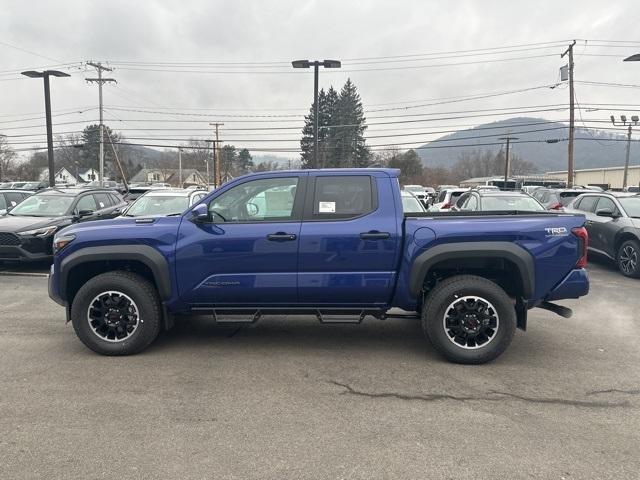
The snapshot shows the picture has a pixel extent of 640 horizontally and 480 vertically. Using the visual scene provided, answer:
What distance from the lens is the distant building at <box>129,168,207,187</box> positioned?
9944 cm

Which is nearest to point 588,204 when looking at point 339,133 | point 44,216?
point 44,216

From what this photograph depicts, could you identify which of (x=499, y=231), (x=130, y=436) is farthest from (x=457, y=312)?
(x=130, y=436)

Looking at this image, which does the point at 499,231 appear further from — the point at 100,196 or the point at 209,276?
the point at 100,196

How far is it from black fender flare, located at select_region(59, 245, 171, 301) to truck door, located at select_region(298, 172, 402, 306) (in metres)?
1.35

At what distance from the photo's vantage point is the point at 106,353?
4902mm

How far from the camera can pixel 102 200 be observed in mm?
12523

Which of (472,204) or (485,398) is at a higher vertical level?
(472,204)

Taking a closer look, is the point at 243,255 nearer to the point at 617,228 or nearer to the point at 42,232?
the point at 42,232

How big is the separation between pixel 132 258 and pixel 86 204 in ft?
25.8

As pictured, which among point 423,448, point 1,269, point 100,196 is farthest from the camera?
point 100,196

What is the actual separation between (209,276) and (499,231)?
2831mm

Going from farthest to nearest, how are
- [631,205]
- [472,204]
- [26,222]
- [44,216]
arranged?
[472,204] → [44,216] → [631,205] → [26,222]

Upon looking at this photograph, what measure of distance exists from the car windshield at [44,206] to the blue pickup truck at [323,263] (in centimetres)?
657

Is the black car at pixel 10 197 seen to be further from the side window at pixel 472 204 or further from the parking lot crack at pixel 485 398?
the parking lot crack at pixel 485 398
